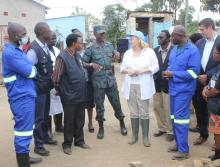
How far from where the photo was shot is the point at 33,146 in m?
6.70

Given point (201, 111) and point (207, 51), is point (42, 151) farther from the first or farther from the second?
point (207, 51)

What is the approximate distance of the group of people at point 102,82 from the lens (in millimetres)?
5250

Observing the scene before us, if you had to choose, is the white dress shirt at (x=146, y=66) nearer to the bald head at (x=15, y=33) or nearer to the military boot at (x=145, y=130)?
the military boot at (x=145, y=130)

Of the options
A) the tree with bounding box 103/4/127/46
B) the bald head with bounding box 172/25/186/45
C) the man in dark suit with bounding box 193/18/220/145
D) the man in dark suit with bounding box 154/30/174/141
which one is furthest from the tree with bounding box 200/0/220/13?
the bald head with bounding box 172/25/186/45

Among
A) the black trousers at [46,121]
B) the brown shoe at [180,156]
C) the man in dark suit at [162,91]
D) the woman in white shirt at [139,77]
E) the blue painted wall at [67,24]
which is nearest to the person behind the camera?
the brown shoe at [180,156]

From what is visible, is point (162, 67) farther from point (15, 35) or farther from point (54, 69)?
point (15, 35)

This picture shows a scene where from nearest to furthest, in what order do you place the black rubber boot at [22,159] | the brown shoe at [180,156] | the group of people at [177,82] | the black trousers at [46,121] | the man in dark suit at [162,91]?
1. the black rubber boot at [22,159]
2. the group of people at [177,82]
3. the brown shoe at [180,156]
4. the black trousers at [46,121]
5. the man in dark suit at [162,91]

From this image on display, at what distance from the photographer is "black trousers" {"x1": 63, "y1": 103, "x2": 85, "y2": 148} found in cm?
618

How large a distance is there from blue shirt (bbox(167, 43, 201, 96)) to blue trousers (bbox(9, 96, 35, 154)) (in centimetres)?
223

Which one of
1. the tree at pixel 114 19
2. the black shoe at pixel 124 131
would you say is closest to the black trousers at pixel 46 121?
the black shoe at pixel 124 131

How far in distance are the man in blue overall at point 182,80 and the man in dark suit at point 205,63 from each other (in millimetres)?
313

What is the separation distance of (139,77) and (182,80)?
0.95m

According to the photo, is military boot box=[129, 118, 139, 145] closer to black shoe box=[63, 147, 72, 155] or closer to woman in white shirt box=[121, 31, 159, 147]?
woman in white shirt box=[121, 31, 159, 147]

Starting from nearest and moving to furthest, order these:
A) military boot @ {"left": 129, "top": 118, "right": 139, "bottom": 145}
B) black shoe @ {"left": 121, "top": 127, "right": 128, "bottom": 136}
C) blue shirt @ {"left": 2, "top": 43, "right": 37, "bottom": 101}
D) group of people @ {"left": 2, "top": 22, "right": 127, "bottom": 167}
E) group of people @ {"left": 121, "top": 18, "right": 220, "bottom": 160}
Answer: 1. blue shirt @ {"left": 2, "top": 43, "right": 37, "bottom": 101}
2. group of people @ {"left": 2, "top": 22, "right": 127, "bottom": 167}
3. group of people @ {"left": 121, "top": 18, "right": 220, "bottom": 160}
4. military boot @ {"left": 129, "top": 118, "right": 139, "bottom": 145}
5. black shoe @ {"left": 121, "top": 127, "right": 128, "bottom": 136}
